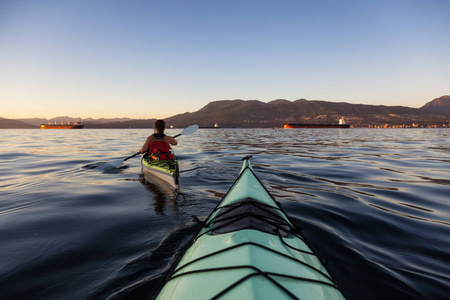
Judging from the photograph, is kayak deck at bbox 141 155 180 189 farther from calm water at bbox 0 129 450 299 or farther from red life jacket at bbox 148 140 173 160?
calm water at bbox 0 129 450 299

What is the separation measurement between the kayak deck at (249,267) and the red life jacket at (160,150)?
5646 mm

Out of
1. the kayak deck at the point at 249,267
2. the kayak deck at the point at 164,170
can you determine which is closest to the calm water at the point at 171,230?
the kayak deck at the point at 164,170

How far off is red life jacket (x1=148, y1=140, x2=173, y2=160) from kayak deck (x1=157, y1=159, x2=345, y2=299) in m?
5.65

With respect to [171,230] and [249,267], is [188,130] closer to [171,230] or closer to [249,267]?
[171,230]

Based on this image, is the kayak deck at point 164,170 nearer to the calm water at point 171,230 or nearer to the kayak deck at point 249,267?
the calm water at point 171,230

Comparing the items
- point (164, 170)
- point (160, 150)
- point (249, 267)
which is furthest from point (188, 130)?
point (249, 267)

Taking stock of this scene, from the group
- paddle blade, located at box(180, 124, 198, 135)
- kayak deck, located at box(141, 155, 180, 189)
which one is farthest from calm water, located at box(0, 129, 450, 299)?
paddle blade, located at box(180, 124, 198, 135)

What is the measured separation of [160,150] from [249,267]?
23.2 ft

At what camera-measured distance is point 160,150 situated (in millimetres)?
8289

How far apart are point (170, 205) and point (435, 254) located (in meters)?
5.41

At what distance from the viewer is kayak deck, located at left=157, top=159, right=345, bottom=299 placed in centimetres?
165

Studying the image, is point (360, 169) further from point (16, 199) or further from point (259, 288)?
point (16, 199)

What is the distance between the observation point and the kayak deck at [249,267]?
5.42 feet

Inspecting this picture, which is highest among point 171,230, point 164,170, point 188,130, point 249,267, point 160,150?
point 188,130
